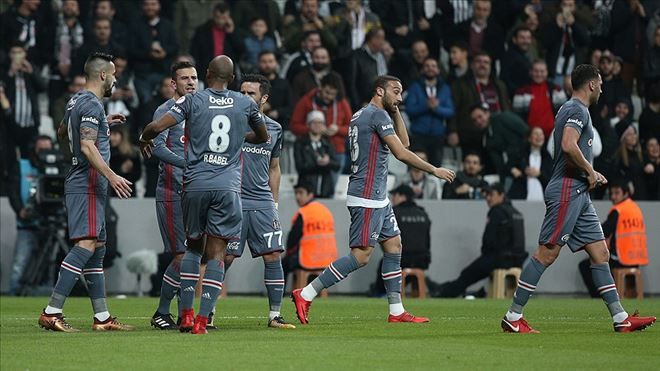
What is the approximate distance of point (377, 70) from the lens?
24.1 metres

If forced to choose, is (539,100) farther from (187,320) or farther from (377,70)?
(187,320)

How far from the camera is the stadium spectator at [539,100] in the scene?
2436 centimetres

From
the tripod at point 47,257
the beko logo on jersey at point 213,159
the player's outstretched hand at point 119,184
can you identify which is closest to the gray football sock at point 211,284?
the beko logo on jersey at point 213,159

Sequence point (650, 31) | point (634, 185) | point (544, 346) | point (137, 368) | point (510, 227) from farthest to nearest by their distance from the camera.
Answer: point (650, 31), point (634, 185), point (510, 227), point (544, 346), point (137, 368)

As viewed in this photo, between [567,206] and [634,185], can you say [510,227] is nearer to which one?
[634,185]

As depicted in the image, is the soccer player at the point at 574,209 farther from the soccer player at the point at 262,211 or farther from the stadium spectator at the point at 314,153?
the stadium spectator at the point at 314,153

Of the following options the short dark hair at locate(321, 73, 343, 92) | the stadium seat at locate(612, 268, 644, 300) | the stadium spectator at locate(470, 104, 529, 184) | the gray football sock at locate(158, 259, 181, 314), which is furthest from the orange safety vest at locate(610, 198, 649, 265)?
the gray football sock at locate(158, 259, 181, 314)

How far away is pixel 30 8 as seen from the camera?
22734 mm

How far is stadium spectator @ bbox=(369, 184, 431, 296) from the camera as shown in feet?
72.2

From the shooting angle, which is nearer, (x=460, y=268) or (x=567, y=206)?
(x=567, y=206)

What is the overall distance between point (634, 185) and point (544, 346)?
13.4 metres

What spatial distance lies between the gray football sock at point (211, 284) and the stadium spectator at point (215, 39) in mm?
11549

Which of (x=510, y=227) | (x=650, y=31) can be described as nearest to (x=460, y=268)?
(x=510, y=227)

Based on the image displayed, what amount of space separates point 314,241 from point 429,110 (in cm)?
339
